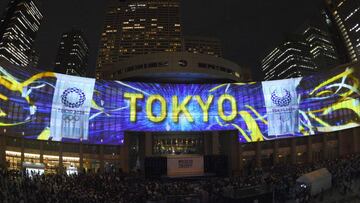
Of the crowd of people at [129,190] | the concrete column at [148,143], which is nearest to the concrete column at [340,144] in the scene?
the concrete column at [148,143]

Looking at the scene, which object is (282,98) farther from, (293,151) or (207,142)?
(207,142)

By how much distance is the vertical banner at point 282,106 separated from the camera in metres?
72.4

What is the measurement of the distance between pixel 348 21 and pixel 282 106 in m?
119

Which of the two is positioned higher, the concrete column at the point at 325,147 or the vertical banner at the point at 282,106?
the vertical banner at the point at 282,106

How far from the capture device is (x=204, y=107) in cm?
7200

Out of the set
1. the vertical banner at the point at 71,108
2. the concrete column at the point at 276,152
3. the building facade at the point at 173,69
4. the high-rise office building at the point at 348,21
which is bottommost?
the concrete column at the point at 276,152

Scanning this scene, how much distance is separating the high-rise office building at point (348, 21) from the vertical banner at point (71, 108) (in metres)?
133

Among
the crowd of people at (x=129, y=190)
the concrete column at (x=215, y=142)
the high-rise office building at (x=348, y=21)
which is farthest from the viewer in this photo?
the high-rise office building at (x=348, y=21)

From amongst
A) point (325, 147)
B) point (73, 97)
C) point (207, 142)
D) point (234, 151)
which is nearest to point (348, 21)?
point (325, 147)

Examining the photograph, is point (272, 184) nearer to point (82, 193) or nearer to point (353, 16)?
point (82, 193)

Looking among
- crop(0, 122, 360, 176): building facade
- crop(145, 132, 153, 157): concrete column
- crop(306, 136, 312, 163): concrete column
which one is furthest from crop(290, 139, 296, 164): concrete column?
crop(145, 132, 153, 157): concrete column

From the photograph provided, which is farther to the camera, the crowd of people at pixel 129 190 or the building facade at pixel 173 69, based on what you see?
the building facade at pixel 173 69

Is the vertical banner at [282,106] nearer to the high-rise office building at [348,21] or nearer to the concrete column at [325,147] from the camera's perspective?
the concrete column at [325,147]

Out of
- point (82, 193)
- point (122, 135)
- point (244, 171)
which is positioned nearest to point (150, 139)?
point (122, 135)
